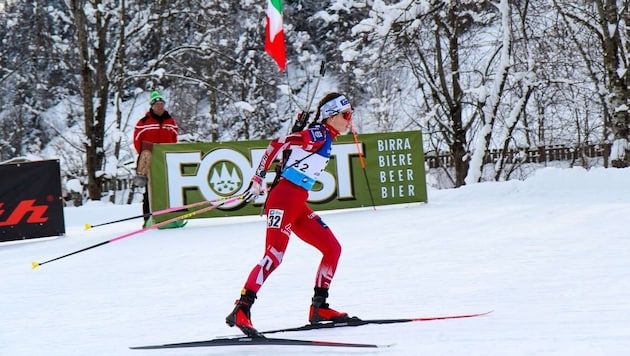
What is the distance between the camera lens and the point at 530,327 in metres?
4.38

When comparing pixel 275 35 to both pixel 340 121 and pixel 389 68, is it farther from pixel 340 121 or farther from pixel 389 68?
→ pixel 389 68

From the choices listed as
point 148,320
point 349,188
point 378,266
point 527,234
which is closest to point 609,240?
point 527,234

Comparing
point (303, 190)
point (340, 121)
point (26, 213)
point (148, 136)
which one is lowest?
point (26, 213)

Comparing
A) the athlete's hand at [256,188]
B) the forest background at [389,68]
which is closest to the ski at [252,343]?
the athlete's hand at [256,188]

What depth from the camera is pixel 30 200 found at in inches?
439

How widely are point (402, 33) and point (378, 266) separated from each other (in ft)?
35.7

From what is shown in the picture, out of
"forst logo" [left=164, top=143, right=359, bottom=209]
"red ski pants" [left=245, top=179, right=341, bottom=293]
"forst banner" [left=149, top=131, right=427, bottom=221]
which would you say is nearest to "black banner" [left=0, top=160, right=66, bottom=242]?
"forst banner" [left=149, top=131, right=427, bottom=221]

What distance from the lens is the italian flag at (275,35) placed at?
12.3 metres

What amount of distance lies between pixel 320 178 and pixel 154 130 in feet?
8.97

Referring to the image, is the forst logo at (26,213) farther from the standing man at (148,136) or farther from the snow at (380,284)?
the standing man at (148,136)

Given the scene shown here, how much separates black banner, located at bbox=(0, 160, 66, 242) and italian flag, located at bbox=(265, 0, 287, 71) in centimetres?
380

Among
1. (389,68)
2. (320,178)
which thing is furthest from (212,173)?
(389,68)

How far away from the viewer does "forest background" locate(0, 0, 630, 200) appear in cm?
1703

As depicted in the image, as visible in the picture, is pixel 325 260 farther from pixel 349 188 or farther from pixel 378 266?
pixel 349 188
